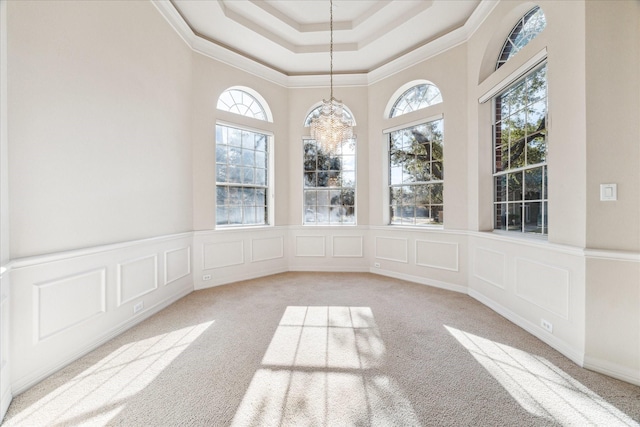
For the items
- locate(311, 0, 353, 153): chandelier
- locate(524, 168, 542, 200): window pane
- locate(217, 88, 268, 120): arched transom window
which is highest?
locate(217, 88, 268, 120): arched transom window

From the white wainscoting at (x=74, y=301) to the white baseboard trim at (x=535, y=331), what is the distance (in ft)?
13.0

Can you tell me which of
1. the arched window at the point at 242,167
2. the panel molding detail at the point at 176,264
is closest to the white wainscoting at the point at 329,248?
the arched window at the point at 242,167

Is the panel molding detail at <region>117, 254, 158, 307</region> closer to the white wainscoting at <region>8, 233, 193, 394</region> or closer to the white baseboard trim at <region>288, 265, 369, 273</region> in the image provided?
the white wainscoting at <region>8, 233, 193, 394</region>

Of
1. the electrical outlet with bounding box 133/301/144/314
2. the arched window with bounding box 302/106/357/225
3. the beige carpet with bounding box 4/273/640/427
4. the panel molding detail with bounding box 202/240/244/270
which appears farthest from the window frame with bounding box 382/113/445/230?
the electrical outlet with bounding box 133/301/144/314

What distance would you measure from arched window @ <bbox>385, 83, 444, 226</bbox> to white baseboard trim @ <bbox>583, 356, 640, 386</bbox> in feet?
8.02

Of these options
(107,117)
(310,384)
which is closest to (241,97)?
(107,117)

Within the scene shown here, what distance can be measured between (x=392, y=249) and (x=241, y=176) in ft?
9.50

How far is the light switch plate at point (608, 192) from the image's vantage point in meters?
2.00

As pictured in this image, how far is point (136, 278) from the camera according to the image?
9.49 ft

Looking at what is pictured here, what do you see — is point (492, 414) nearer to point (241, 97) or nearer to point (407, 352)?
point (407, 352)

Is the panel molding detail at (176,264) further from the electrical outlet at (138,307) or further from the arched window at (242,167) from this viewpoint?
the arched window at (242,167)

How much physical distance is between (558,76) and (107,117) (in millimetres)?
4020

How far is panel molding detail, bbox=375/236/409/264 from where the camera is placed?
4.62 meters

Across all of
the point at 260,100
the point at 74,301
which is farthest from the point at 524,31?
the point at 74,301
